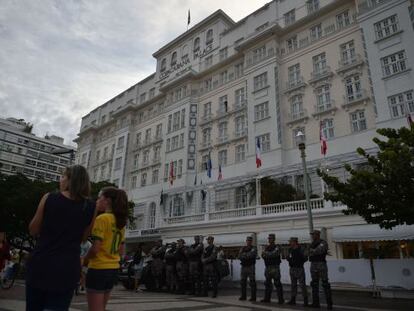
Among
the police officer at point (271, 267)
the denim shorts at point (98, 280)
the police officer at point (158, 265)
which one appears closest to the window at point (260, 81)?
the police officer at point (158, 265)

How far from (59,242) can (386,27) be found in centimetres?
2827

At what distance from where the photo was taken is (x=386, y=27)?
24.8 meters

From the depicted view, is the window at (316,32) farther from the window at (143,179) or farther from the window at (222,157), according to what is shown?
the window at (143,179)

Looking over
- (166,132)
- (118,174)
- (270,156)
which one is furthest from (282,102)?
(118,174)

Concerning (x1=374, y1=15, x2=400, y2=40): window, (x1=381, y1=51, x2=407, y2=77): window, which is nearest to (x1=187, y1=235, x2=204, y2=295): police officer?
(x1=381, y1=51, x2=407, y2=77): window

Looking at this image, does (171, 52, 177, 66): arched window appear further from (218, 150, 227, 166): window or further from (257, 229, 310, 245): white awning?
(257, 229, 310, 245): white awning

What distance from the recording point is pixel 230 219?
2403cm

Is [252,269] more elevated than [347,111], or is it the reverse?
[347,111]

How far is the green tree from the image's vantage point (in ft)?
30.8

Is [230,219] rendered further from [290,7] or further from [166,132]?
[290,7]

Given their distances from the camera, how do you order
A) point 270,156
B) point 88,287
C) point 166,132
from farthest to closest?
point 166,132 < point 270,156 < point 88,287

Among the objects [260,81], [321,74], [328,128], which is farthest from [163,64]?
[328,128]

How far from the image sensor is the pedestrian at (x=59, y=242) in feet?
9.09

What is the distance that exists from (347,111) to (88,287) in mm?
25914
